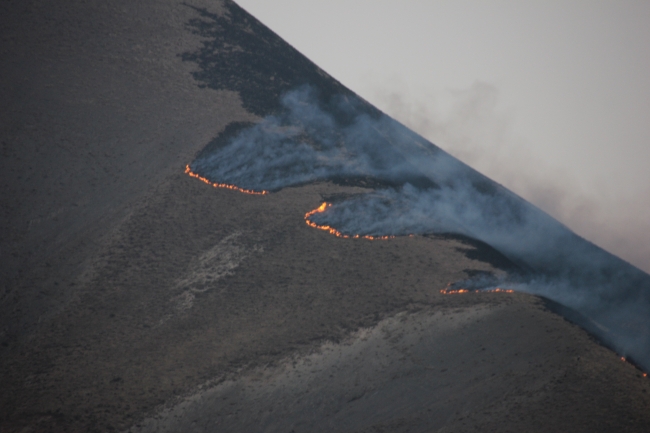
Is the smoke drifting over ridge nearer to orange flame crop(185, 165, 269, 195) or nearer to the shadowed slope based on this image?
orange flame crop(185, 165, 269, 195)

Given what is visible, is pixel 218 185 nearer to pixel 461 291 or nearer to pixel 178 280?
pixel 178 280

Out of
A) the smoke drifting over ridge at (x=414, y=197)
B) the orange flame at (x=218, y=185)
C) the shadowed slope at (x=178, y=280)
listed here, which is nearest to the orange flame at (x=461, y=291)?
the shadowed slope at (x=178, y=280)

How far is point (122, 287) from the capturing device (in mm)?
14547

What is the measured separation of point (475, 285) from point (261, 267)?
5.79 m

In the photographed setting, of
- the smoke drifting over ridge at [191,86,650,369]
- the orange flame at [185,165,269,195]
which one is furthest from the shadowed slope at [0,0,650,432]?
the smoke drifting over ridge at [191,86,650,369]

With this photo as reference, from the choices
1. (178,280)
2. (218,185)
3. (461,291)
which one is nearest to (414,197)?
(461,291)

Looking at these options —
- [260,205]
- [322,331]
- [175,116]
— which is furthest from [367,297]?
[175,116]

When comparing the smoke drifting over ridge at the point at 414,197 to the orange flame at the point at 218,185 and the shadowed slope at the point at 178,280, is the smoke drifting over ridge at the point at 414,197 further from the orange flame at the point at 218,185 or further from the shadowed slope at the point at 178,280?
the shadowed slope at the point at 178,280

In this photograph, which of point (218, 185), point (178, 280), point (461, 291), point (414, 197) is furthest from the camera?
point (414, 197)

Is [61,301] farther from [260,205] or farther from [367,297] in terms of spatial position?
[367,297]

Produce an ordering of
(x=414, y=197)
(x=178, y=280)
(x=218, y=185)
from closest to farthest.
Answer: (x=178, y=280)
(x=218, y=185)
(x=414, y=197)

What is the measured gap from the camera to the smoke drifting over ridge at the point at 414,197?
17672 mm

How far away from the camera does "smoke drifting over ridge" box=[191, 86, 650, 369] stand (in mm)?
17672

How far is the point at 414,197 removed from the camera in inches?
765
